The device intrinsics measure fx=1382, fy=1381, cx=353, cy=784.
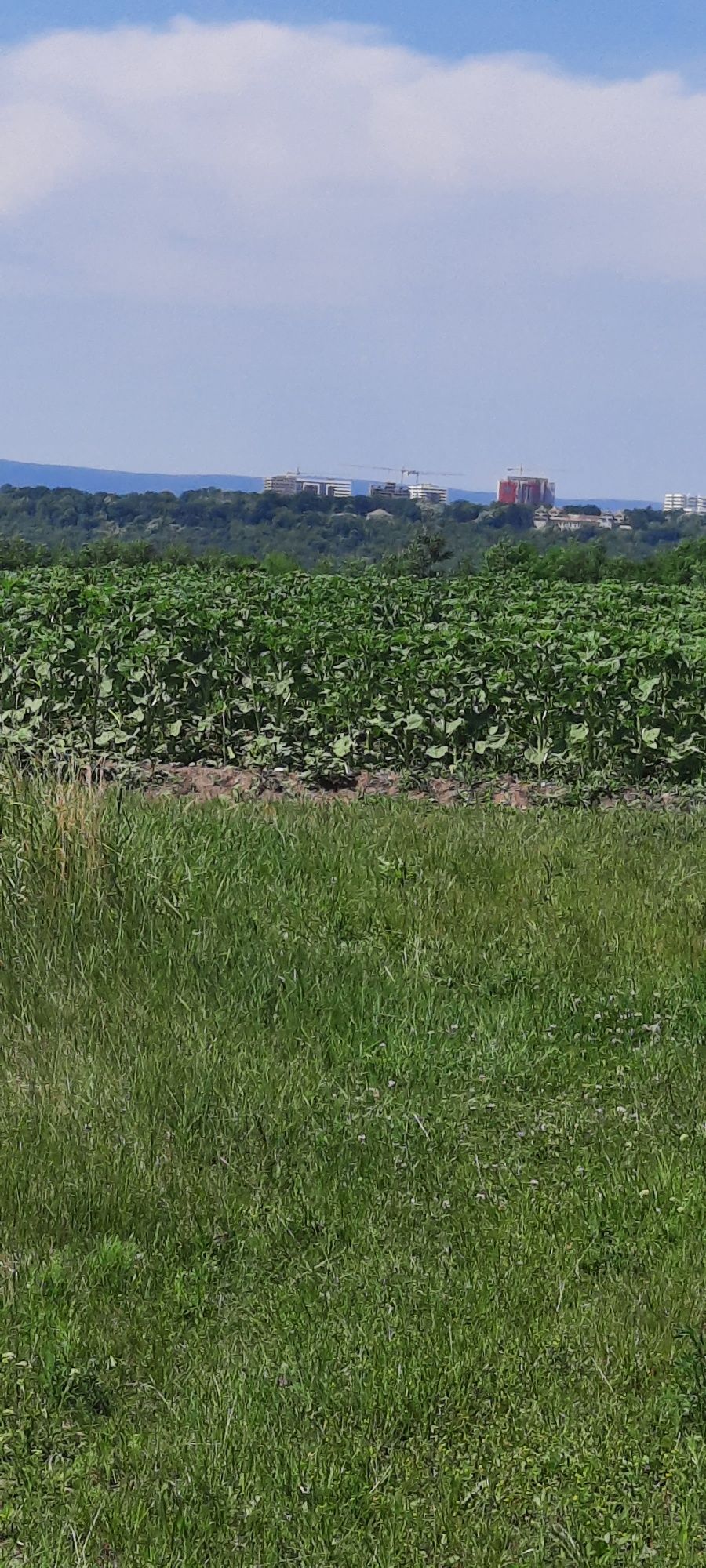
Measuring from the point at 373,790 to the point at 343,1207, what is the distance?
5965 millimetres

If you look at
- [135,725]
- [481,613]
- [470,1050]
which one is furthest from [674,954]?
[481,613]

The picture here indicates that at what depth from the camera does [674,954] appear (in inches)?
235

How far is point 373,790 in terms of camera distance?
32.6 ft

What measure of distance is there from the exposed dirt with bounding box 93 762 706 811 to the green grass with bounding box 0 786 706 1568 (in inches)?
94.9

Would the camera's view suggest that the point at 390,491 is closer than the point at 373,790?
No

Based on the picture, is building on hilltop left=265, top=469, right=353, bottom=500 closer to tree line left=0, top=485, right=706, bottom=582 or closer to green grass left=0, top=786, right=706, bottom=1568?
tree line left=0, top=485, right=706, bottom=582

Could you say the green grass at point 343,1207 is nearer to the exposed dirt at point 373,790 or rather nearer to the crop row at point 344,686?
the exposed dirt at point 373,790

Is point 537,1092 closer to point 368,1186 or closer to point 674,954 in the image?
point 368,1186

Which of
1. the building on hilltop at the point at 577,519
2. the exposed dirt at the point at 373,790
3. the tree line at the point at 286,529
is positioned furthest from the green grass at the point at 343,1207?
the building on hilltop at the point at 577,519

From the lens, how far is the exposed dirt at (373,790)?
9.30 meters

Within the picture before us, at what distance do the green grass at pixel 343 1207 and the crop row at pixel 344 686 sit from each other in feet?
10.4

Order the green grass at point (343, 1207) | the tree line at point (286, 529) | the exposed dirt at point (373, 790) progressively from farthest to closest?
1. the tree line at point (286, 529)
2. the exposed dirt at point (373, 790)
3. the green grass at point (343, 1207)

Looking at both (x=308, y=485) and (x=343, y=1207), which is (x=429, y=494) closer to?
(x=308, y=485)

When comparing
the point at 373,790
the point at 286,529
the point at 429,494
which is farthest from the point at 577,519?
the point at 373,790
